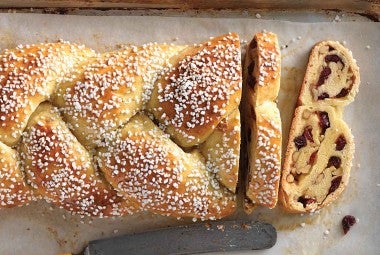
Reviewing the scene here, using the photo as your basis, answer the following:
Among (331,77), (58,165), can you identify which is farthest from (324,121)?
(58,165)

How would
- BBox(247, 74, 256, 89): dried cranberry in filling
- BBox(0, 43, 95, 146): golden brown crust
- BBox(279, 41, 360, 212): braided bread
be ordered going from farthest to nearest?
1. BBox(279, 41, 360, 212): braided bread
2. BBox(247, 74, 256, 89): dried cranberry in filling
3. BBox(0, 43, 95, 146): golden brown crust

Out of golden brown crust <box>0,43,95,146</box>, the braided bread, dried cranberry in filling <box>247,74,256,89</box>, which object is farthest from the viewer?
the braided bread

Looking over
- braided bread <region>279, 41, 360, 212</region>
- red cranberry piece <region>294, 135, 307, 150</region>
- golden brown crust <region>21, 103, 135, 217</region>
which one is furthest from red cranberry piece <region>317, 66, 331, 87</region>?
golden brown crust <region>21, 103, 135, 217</region>

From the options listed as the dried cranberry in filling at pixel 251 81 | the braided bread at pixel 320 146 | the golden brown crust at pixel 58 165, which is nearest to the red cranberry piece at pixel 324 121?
the braided bread at pixel 320 146

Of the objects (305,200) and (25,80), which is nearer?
(25,80)

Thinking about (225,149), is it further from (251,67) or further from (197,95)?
(251,67)

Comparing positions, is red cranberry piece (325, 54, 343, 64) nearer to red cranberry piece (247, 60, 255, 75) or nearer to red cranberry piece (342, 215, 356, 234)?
red cranberry piece (247, 60, 255, 75)
